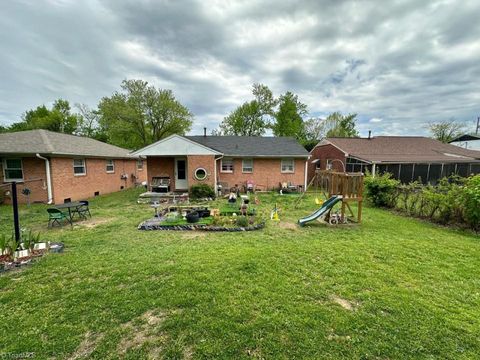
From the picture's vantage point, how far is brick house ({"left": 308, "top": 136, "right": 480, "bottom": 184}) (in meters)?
18.0

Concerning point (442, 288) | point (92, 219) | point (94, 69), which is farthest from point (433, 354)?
point (94, 69)

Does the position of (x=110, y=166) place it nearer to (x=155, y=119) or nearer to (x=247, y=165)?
(x=247, y=165)

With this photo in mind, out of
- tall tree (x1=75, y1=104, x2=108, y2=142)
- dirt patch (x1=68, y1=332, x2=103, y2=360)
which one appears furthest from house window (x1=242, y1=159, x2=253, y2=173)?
tall tree (x1=75, y1=104, x2=108, y2=142)

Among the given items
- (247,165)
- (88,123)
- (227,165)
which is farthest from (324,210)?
(88,123)

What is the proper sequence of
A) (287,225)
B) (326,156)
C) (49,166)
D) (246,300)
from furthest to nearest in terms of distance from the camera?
1. (326,156)
2. (49,166)
3. (287,225)
4. (246,300)

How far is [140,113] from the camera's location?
27719 mm

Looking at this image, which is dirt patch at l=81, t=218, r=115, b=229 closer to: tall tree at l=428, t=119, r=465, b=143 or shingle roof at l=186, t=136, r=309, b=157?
shingle roof at l=186, t=136, r=309, b=157

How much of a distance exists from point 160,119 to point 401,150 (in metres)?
28.7

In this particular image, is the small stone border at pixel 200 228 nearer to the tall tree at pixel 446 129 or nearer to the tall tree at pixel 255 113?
the tall tree at pixel 255 113

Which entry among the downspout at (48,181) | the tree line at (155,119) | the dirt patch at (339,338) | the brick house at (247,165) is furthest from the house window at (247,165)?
the tree line at (155,119)

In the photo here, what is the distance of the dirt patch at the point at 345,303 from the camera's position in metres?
3.22

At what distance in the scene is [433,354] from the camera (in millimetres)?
2408

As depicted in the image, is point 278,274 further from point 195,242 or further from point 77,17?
point 77,17

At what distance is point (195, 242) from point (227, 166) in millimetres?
10773
